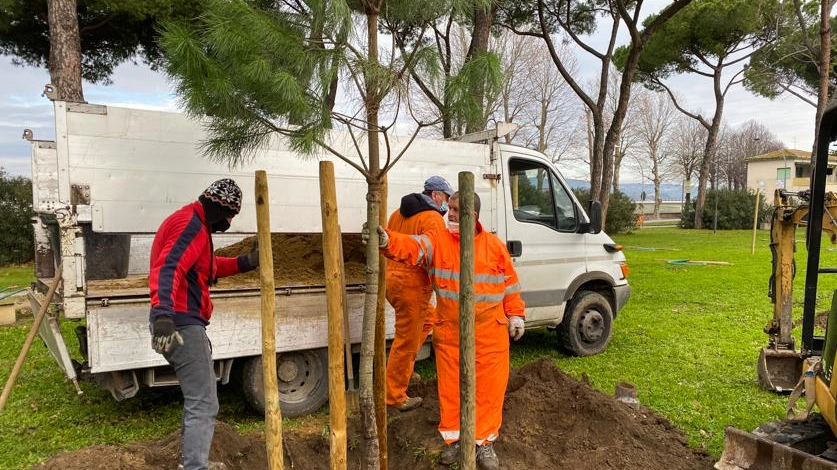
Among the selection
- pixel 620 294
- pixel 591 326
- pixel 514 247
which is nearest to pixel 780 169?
pixel 620 294

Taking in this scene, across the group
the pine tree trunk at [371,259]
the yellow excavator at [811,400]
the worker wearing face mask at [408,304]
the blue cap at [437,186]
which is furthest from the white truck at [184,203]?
the yellow excavator at [811,400]

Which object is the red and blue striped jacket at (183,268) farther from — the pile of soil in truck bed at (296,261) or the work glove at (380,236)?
the pile of soil in truck bed at (296,261)

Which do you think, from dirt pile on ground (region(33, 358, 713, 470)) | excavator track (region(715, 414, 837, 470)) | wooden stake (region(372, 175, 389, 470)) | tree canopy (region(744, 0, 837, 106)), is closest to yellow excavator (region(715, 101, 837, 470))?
excavator track (region(715, 414, 837, 470))

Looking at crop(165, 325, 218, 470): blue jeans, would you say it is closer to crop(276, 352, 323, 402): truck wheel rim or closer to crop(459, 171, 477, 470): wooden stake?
crop(459, 171, 477, 470): wooden stake

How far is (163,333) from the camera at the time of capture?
2959 mm

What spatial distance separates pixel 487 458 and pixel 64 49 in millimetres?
8452

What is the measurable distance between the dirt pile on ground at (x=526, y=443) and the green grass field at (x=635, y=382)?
1.57ft

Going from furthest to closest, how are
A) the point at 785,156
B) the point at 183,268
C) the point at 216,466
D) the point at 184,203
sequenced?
the point at 785,156
the point at 184,203
the point at 216,466
the point at 183,268

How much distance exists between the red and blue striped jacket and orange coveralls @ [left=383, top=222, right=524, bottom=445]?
1.31 metres

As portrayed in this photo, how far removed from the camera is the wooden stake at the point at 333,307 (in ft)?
9.20

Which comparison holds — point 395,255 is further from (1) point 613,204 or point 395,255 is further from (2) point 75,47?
(1) point 613,204

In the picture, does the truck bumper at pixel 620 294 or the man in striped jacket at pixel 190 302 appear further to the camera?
the truck bumper at pixel 620 294

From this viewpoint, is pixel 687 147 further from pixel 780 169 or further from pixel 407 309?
pixel 407 309

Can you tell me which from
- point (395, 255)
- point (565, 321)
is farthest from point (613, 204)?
point (395, 255)
